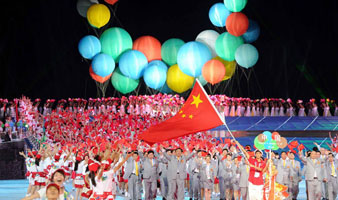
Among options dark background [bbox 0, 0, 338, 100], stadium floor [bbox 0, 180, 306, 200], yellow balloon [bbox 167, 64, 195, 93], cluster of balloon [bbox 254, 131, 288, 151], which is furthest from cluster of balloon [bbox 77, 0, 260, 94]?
cluster of balloon [bbox 254, 131, 288, 151]

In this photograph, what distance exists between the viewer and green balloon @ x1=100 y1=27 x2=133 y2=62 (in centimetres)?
2356

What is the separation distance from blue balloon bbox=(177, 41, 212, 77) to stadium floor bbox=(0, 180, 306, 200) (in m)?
8.64

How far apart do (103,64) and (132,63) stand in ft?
4.51

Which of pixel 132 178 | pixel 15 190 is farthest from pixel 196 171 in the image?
pixel 15 190

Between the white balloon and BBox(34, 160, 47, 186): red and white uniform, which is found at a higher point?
the white balloon

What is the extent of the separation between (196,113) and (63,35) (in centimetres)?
2349

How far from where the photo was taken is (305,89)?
2867 centimetres

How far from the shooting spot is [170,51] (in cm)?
2509

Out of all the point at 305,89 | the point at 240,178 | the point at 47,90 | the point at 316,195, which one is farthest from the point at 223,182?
the point at 47,90

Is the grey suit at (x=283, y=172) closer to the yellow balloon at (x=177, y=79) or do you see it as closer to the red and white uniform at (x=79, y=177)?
the red and white uniform at (x=79, y=177)

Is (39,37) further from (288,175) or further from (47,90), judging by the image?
(288,175)

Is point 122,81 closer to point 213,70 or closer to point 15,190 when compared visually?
point 213,70

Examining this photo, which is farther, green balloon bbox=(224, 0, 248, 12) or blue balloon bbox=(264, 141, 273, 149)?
green balloon bbox=(224, 0, 248, 12)

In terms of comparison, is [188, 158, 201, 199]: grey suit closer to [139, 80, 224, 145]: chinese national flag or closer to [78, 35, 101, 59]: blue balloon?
[139, 80, 224, 145]: chinese national flag
